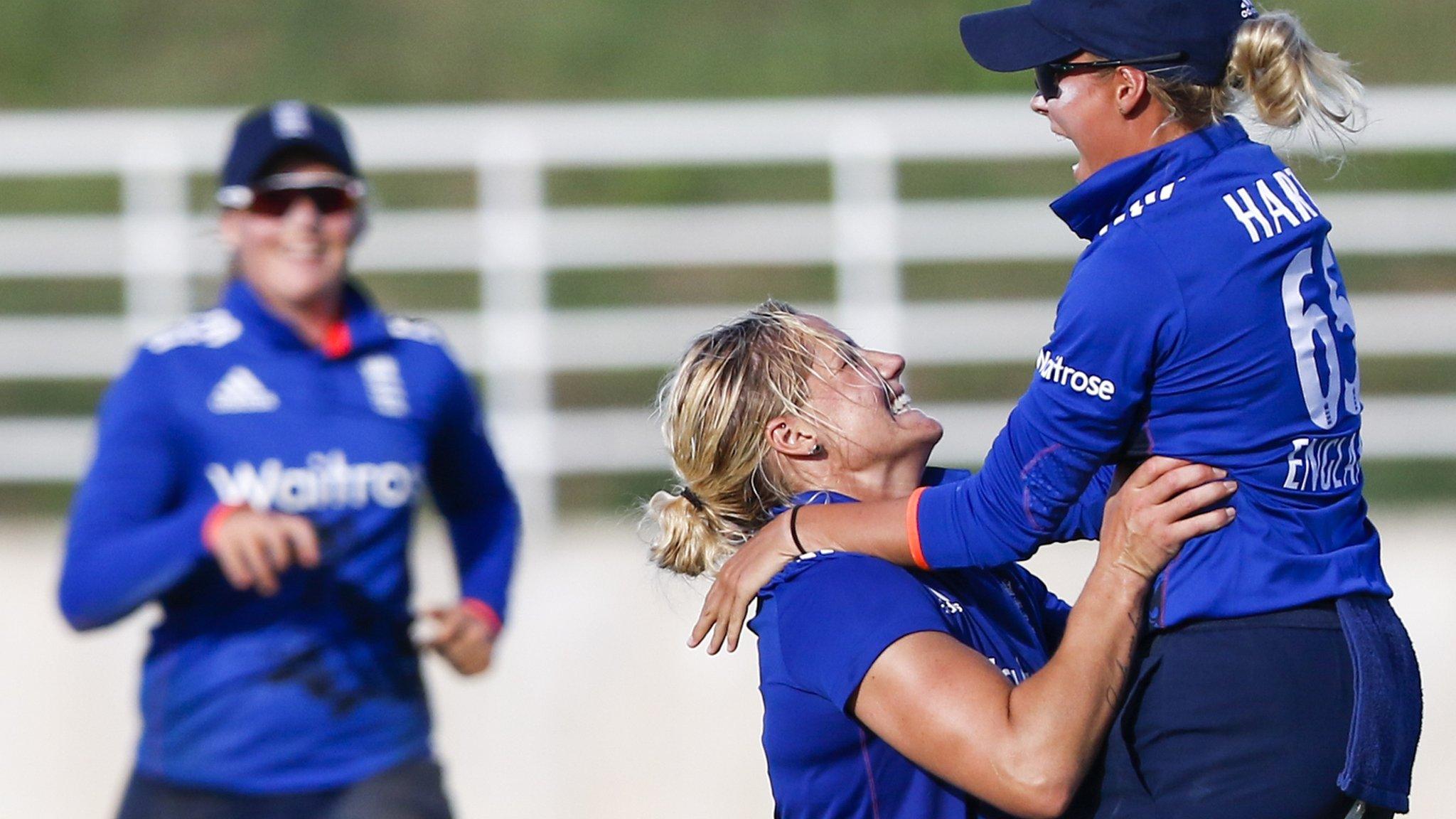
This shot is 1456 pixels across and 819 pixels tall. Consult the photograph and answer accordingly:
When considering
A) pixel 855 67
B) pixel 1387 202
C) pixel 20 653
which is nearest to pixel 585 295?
pixel 855 67

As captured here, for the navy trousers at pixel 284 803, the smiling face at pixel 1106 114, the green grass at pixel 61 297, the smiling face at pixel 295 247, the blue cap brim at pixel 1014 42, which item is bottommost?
the green grass at pixel 61 297

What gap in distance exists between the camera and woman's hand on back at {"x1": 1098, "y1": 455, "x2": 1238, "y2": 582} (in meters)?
2.21

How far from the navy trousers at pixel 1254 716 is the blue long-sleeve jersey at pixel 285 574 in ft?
4.99

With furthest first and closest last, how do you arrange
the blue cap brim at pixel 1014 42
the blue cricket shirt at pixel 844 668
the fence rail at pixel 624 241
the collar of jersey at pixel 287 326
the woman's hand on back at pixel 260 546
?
the fence rail at pixel 624 241 < the collar of jersey at pixel 287 326 < the woman's hand on back at pixel 260 546 < the blue cap brim at pixel 1014 42 < the blue cricket shirt at pixel 844 668

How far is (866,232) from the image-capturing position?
9227 mm

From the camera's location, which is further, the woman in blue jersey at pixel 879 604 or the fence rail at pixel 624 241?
the fence rail at pixel 624 241

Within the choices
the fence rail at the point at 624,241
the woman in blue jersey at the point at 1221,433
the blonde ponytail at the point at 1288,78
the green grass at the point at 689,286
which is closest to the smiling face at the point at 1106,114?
the woman in blue jersey at the point at 1221,433

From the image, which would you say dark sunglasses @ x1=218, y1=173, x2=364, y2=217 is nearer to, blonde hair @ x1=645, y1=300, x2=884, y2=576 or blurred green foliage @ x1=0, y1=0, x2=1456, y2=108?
blonde hair @ x1=645, y1=300, x2=884, y2=576

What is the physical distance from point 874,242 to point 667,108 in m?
1.39

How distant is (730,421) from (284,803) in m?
1.14

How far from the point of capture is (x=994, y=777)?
2145 mm

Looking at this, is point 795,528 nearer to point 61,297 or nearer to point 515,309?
point 515,309

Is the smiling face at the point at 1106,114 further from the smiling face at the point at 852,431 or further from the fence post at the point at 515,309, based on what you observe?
the fence post at the point at 515,309

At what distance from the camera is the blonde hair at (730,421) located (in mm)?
2605
